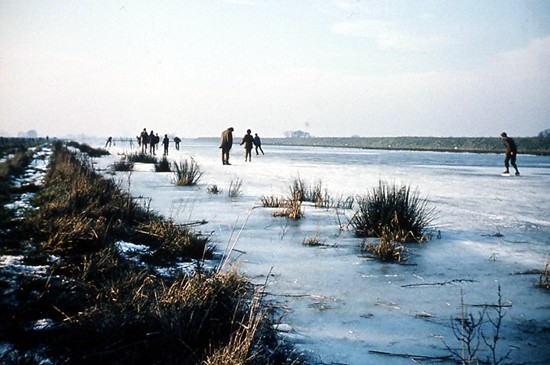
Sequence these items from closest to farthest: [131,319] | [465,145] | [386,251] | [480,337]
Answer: [131,319], [480,337], [386,251], [465,145]

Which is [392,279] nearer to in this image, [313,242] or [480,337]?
[480,337]

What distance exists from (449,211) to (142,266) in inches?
223

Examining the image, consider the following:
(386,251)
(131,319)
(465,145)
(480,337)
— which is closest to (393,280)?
(386,251)

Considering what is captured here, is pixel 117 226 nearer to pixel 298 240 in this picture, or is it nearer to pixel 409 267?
pixel 298 240

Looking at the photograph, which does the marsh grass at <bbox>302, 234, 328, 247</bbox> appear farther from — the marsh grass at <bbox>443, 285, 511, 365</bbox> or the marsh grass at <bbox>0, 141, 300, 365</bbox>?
the marsh grass at <bbox>443, 285, 511, 365</bbox>

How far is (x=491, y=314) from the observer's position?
254cm

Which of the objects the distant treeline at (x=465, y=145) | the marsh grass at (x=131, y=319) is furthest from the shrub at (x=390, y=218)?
the distant treeline at (x=465, y=145)

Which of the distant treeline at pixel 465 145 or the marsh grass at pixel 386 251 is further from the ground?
the distant treeline at pixel 465 145

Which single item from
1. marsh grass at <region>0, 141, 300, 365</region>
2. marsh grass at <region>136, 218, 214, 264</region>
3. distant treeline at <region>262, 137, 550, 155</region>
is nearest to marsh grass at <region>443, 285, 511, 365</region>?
marsh grass at <region>0, 141, 300, 365</region>

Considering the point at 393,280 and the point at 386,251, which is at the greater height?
the point at 386,251

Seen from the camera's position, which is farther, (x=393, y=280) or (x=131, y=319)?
(x=393, y=280)

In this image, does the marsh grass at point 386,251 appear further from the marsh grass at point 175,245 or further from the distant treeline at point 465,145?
the distant treeline at point 465,145

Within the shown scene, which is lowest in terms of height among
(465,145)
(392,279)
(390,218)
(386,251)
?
(392,279)

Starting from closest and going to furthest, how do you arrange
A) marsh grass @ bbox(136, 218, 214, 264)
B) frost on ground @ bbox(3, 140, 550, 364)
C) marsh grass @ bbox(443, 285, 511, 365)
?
marsh grass @ bbox(443, 285, 511, 365)
frost on ground @ bbox(3, 140, 550, 364)
marsh grass @ bbox(136, 218, 214, 264)
